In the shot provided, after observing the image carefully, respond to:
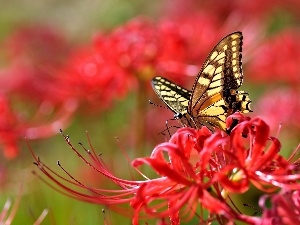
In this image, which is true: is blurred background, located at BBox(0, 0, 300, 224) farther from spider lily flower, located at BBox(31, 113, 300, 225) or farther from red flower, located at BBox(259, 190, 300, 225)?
red flower, located at BBox(259, 190, 300, 225)

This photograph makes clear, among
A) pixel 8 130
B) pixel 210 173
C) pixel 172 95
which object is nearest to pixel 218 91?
pixel 172 95

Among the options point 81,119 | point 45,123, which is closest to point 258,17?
point 81,119

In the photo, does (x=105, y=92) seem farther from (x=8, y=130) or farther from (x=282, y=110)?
(x=282, y=110)

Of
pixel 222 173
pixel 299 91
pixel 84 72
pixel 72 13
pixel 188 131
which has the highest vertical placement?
pixel 72 13

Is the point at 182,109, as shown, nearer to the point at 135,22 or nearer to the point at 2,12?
the point at 135,22

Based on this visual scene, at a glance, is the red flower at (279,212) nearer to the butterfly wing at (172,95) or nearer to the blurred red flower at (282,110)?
the butterfly wing at (172,95)

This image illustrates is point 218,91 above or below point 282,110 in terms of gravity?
below

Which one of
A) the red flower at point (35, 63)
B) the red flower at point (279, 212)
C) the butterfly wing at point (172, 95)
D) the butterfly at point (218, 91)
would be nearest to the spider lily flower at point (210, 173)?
the red flower at point (279, 212)
